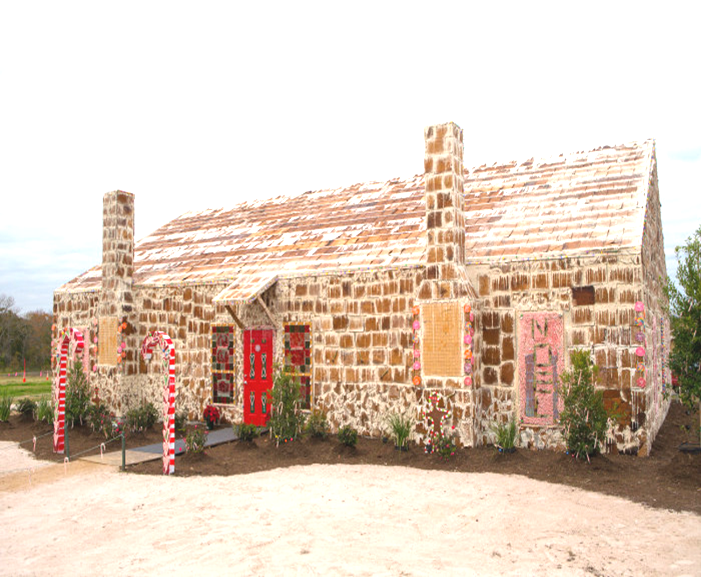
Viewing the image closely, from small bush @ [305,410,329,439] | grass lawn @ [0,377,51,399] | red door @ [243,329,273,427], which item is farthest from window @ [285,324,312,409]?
grass lawn @ [0,377,51,399]

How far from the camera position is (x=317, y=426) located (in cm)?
1124

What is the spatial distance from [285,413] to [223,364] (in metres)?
3.44

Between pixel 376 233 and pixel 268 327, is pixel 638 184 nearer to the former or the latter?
pixel 376 233

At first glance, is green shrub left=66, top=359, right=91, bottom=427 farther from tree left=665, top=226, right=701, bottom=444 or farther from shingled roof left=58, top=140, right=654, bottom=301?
tree left=665, top=226, right=701, bottom=444

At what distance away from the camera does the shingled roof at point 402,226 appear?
426 inches

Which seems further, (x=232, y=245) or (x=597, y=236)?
Answer: (x=232, y=245)

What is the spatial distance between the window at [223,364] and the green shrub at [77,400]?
2.95 m

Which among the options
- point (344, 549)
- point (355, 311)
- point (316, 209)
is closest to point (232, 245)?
point (316, 209)

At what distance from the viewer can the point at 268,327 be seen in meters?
13.0

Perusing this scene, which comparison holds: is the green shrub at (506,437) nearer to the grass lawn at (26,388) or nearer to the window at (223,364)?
the window at (223,364)

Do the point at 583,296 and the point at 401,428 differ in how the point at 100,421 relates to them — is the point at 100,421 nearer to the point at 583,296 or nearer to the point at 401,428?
the point at 401,428

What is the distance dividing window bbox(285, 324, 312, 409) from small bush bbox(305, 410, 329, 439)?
1112mm

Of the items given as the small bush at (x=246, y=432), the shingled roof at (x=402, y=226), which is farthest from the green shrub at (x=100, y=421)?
the shingled roof at (x=402, y=226)

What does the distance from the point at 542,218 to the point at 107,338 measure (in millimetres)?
11358
